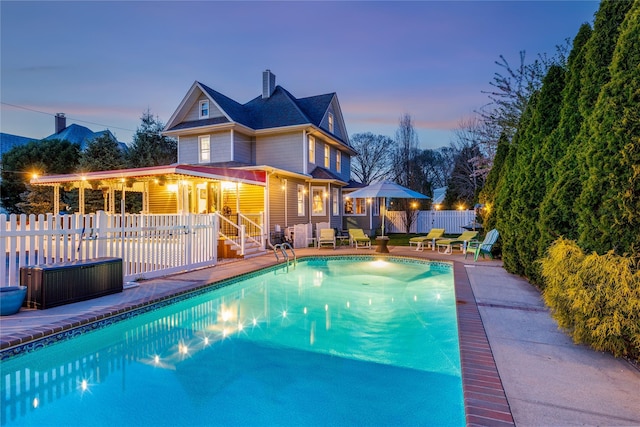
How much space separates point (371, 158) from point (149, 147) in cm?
2246

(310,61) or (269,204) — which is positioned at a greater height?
(310,61)

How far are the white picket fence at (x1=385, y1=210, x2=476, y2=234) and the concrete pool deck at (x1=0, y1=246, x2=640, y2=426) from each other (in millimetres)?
17209

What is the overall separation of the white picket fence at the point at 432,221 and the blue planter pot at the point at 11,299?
21.3 meters

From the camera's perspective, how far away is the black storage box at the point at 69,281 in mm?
5434

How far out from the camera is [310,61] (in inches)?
738

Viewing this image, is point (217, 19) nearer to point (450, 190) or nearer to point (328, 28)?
point (328, 28)

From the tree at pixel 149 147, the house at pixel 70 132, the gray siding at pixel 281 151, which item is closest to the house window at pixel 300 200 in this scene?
the gray siding at pixel 281 151

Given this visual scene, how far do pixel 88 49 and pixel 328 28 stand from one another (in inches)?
464

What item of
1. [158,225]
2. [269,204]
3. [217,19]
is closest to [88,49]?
[217,19]

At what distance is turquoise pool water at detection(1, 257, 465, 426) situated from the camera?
126 inches

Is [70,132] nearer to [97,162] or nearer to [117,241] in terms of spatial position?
[97,162]

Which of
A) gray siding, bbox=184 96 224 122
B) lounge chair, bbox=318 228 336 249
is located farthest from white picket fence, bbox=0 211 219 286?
gray siding, bbox=184 96 224 122

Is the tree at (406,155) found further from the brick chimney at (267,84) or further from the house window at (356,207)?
the brick chimney at (267,84)

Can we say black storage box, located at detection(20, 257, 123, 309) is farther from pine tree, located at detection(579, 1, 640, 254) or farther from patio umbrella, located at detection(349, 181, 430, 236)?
patio umbrella, located at detection(349, 181, 430, 236)
